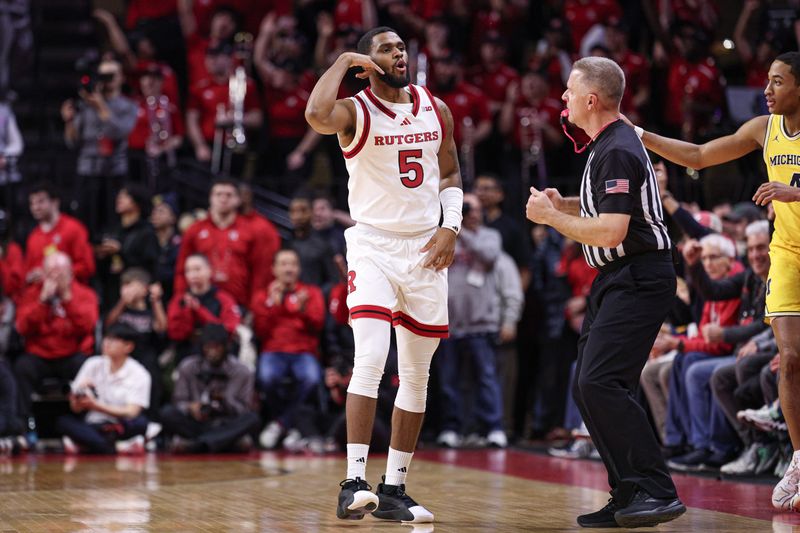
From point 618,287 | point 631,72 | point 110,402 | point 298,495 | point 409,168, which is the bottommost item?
point 298,495

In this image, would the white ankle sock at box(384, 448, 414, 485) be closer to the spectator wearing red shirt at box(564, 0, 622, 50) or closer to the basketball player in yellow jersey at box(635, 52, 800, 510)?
the basketball player in yellow jersey at box(635, 52, 800, 510)

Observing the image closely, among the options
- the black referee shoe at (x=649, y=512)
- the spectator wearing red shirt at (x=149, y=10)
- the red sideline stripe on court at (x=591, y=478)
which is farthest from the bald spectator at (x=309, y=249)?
the black referee shoe at (x=649, y=512)

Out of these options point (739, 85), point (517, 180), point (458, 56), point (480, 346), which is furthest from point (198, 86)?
point (739, 85)

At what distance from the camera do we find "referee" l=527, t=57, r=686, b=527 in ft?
17.1

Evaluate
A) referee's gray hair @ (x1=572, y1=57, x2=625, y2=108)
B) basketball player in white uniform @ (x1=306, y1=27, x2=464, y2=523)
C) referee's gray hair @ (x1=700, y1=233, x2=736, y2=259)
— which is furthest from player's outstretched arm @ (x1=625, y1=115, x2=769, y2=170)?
referee's gray hair @ (x1=700, y1=233, x2=736, y2=259)

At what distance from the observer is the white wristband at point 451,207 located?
604 centimetres

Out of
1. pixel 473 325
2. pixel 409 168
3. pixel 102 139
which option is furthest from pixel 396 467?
pixel 102 139

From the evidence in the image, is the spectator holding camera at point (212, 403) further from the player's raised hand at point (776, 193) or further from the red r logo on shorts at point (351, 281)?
the player's raised hand at point (776, 193)

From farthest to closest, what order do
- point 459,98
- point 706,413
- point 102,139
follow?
point 459,98, point 102,139, point 706,413

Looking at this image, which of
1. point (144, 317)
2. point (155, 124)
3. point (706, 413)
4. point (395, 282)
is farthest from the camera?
point (155, 124)

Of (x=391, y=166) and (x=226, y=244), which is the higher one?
(x=391, y=166)

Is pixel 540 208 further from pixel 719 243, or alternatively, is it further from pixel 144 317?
pixel 144 317

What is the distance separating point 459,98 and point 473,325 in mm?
3215

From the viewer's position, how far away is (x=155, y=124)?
1314 cm
